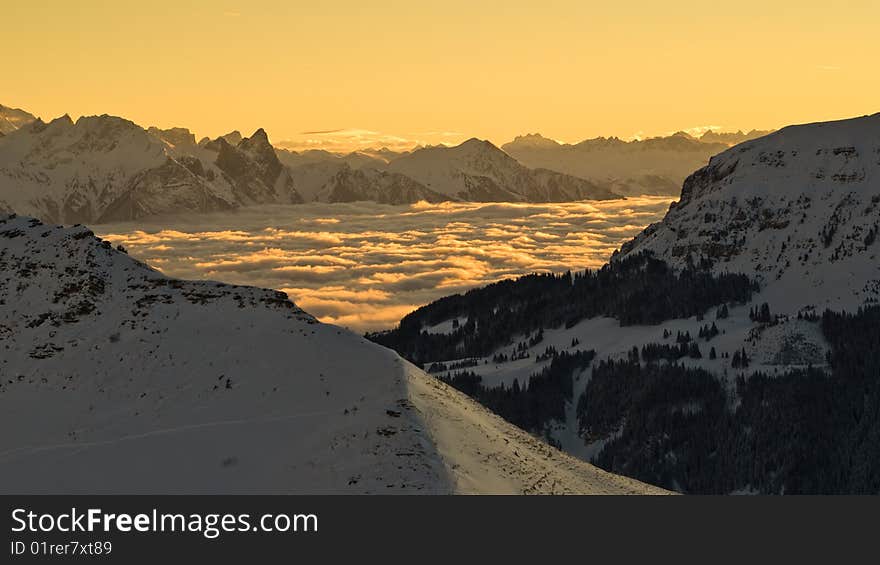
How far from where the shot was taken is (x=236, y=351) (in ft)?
322

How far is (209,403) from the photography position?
91.5 m

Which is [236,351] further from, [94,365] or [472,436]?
[472,436]

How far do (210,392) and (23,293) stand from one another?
28092 mm

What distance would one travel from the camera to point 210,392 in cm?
9306

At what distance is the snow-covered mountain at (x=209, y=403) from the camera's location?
80312 mm

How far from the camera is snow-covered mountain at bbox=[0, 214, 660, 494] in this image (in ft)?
263

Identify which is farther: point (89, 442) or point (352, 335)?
point (352, 335)

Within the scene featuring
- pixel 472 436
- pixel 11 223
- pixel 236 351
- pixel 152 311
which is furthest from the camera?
pixel 11 223
